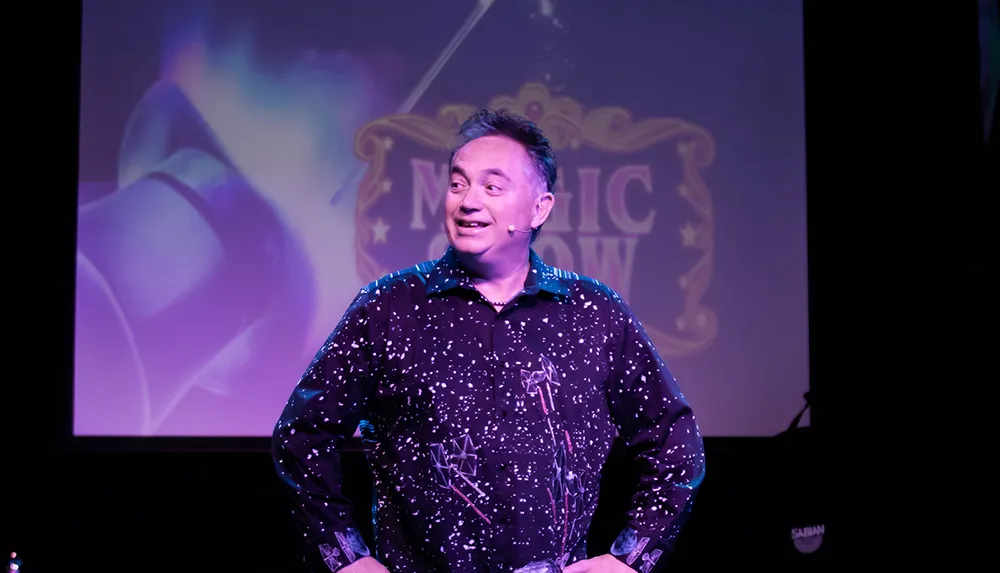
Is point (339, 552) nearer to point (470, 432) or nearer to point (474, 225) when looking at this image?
point (470, 432)

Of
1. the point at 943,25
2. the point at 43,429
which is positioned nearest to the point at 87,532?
the point at 43,429

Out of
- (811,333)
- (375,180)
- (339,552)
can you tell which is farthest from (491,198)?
(811,333)

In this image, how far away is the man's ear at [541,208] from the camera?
1842 mm

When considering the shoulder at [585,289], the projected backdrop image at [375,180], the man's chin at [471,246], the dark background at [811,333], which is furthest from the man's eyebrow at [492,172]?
the dark background at [811,333]

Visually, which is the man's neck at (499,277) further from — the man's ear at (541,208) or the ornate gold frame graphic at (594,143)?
the ornate gold frame graphic at (594,143)

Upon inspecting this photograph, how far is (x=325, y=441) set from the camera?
1716mm

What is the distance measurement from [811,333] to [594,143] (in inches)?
43.0

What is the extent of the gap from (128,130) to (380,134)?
0.93 meters

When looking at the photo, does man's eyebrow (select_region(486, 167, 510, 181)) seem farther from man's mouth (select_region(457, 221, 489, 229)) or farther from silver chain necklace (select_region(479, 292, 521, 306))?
silver chain necklace (select_region(479, 292, 521, 306))

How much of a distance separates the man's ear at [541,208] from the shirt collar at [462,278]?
0.25 feet

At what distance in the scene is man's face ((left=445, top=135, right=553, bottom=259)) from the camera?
1756mm

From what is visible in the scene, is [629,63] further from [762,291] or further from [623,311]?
[623,311]

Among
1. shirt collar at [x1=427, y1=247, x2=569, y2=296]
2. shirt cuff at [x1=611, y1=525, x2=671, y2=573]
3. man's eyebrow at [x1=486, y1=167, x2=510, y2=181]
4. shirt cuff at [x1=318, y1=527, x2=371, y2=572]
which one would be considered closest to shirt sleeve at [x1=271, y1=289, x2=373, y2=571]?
shirt cuff at [x1=318, y1=527, x2=371, y2=572]

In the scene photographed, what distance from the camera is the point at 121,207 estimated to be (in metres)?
3.32
